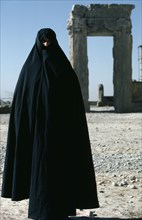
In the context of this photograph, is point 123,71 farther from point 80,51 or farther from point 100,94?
point 100,94

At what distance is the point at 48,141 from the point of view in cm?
381

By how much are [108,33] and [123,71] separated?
2.10 m

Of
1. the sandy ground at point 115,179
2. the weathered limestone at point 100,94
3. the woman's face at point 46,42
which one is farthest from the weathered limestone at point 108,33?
the woman's face at point 46,42

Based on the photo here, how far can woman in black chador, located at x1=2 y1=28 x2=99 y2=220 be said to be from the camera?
12.5ft

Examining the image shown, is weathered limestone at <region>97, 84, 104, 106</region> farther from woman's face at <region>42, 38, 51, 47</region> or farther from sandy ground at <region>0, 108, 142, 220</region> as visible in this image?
woman's face at <region>42, 38, 51, 47</region>

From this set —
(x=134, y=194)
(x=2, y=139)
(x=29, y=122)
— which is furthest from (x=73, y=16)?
(x=29, y=122)

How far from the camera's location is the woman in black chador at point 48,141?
3.81 metres

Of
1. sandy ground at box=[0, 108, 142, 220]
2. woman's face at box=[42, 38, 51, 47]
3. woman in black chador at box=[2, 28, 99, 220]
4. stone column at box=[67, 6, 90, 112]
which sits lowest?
sandy ground at box=[0, 108, 142, 220]

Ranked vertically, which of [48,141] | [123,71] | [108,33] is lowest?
[48,141]

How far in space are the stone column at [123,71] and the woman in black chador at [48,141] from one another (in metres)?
18.2

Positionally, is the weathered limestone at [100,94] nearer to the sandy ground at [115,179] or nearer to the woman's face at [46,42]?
the sandy ground at [115,179]

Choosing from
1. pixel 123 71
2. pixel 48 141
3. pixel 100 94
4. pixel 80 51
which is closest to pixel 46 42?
pixel 48 141

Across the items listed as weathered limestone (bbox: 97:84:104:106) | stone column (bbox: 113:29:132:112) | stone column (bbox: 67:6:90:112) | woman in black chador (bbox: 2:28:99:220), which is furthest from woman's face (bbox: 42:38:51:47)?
weathered limestone (bbox: 97:84:104:106)

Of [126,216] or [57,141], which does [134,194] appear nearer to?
[126,216]
